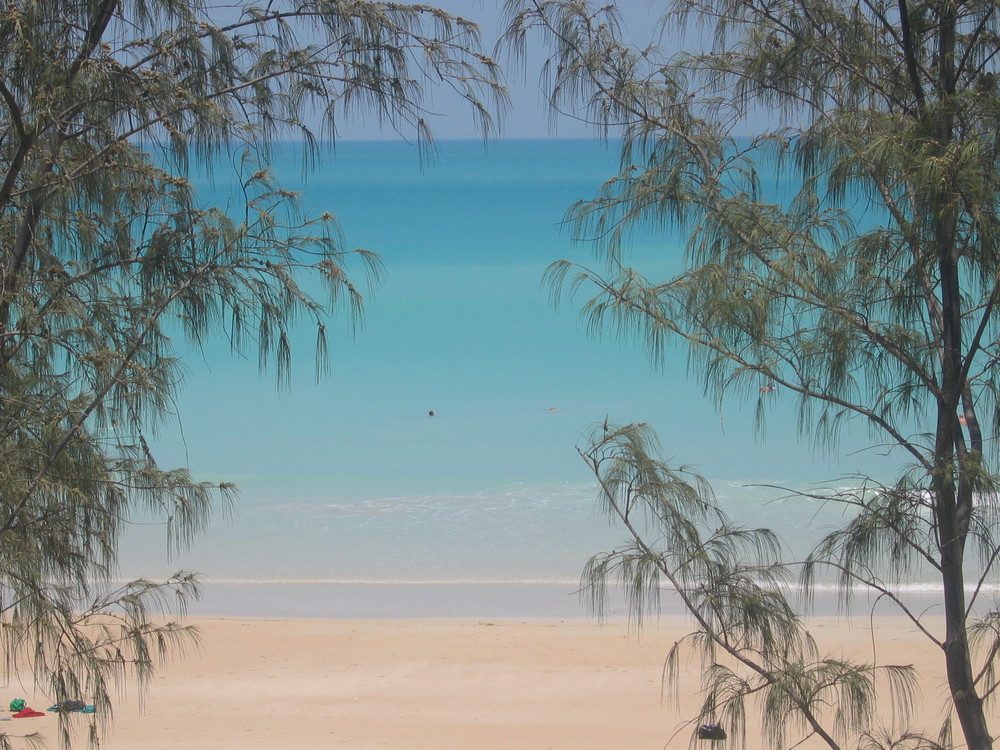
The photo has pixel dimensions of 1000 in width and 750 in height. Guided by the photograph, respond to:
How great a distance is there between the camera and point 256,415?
656 inches

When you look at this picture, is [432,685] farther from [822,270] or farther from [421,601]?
[822,270]

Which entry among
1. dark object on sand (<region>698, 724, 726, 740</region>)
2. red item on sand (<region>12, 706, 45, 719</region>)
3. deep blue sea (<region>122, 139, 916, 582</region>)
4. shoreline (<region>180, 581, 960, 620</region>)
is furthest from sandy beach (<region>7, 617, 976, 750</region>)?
dark object on sand (<region>698, 724, 726, 740</region>)

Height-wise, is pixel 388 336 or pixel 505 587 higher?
pixel 388 336

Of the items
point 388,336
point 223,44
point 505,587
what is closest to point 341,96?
point 223,44

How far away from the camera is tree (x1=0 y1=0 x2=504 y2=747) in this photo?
2809 mm

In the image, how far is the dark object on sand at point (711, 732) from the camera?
2959 mm

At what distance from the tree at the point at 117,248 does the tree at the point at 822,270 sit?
27.4 inches

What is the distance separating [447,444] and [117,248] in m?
11.3

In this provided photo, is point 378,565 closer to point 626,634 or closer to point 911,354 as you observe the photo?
point 626,634

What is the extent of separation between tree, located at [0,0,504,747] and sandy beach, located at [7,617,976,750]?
3.00 meters

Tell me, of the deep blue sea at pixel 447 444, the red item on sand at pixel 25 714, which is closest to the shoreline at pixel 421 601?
the deep blue sea at pixel 447 444

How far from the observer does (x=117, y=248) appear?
3.17 m

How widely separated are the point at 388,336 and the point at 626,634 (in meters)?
15.3

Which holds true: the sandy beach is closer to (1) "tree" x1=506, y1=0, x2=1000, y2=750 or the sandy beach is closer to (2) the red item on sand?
(2) the red item on sand
